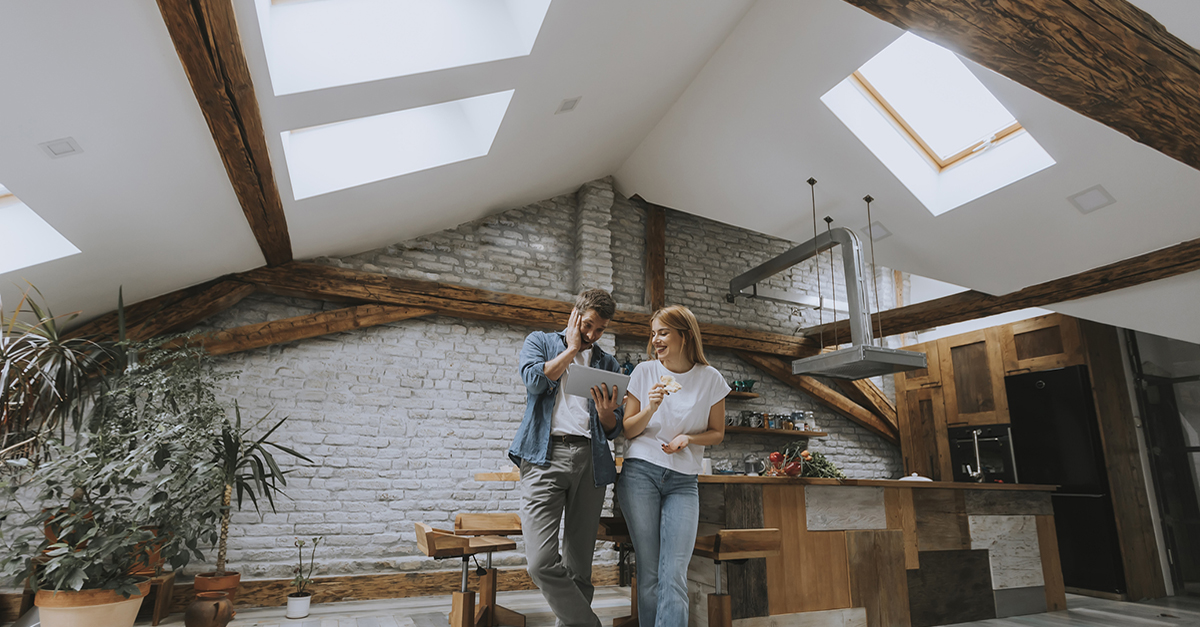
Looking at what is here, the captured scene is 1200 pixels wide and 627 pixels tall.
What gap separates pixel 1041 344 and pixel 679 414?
5.47 meters

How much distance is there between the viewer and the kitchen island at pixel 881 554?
320cm

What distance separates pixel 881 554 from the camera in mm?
3609

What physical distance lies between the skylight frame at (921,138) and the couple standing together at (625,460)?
→ 9.86 feet

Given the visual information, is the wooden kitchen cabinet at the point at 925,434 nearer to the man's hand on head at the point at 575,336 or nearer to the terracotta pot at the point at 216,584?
the man's hand on head at the point at 575,336

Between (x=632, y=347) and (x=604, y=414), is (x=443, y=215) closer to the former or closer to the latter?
(x=632, y=347)

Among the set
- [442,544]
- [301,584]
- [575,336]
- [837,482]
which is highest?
[575,336]

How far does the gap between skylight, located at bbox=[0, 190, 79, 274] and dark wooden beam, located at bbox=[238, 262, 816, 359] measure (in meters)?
1.22

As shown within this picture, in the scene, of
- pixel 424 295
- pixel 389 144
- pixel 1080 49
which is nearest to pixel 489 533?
pixel 424 295

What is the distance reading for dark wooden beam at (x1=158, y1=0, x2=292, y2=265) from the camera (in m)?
2.16

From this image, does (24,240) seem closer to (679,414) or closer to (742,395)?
(679,414)

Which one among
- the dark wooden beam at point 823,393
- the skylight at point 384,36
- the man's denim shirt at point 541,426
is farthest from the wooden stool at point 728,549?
the dark wooden beam at point 823,393

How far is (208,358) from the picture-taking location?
14.2ft

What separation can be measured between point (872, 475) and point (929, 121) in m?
4.53

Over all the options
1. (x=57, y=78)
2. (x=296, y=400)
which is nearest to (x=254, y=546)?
(x=296, y=400)
